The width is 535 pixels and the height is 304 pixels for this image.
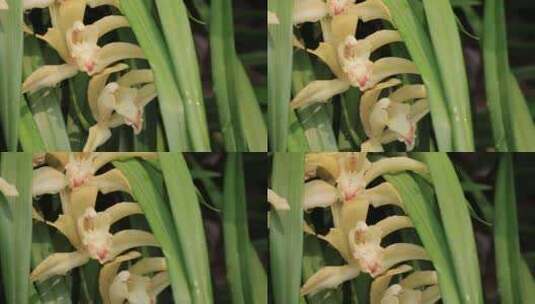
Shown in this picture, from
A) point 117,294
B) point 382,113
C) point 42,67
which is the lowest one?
point 117,294

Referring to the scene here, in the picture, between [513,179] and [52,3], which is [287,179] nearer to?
[513,179]

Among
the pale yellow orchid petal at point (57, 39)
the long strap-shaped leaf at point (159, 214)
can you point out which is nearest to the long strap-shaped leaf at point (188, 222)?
→ the long strap-shaped leaf at point (159, 214)

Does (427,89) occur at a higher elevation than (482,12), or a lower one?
lower

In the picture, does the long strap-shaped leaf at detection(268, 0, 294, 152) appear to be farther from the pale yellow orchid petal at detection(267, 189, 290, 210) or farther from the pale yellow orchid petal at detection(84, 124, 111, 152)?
the pale yellow orchid petal at detection(84, 124, 111, 152)

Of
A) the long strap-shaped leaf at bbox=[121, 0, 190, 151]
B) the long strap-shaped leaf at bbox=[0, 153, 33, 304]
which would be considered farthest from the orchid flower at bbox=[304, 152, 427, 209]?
the long strap-shaped leaf at bbox=[0, 153, 33, 304]

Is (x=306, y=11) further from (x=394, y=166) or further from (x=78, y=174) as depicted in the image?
(x=78, y=174)

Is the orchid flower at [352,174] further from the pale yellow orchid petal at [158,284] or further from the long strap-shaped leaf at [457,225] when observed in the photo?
the pale yellow orchid petal at [158,284]

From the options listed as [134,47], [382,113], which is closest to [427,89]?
[382,113]
